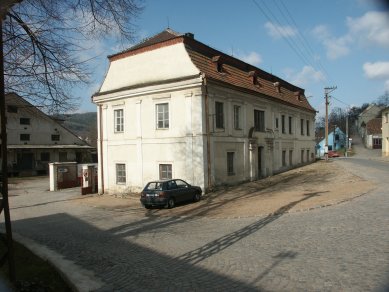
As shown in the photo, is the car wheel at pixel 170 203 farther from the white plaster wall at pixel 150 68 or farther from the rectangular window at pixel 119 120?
the rectangular window at pixel 119 120

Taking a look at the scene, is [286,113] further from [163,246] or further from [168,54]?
[163,246]

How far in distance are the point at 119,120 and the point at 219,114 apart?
287 inches

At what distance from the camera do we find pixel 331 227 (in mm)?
11875

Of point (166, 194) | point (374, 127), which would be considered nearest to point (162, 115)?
point (166, 194)

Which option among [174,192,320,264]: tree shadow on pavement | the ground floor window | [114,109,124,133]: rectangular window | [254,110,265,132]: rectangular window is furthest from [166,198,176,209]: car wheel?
the ground floor window

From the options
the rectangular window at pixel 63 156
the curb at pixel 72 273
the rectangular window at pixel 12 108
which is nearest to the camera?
the curb at pixel 72 273

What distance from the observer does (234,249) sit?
33.1ft

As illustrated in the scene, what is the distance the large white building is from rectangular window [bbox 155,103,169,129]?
62 mm

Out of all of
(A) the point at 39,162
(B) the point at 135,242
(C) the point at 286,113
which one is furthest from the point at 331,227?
(A) the point at 39,162

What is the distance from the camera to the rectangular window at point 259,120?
2996cm

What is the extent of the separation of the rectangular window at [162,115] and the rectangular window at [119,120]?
11.4 feet

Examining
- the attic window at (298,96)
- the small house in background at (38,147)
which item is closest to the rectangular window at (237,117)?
the attic window at (298,96)

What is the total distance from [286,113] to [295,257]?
2870cm

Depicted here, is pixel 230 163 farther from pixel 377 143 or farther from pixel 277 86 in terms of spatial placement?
pixel 377 143
